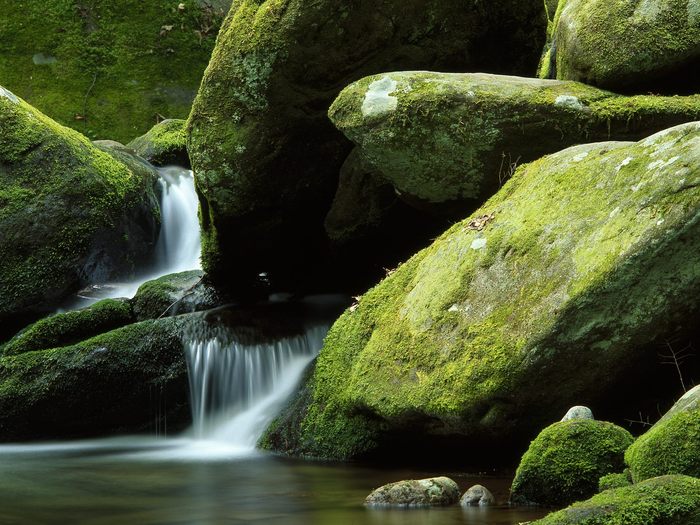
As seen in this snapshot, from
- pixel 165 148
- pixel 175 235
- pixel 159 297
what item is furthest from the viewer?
pixel 165 148

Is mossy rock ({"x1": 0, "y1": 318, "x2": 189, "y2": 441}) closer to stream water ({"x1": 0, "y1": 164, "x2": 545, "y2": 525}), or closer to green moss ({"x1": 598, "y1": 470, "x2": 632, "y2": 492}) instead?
stream water ({"x1": 0, "y1": 164, "x2": 545, "y2": 525})

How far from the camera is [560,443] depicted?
462cm

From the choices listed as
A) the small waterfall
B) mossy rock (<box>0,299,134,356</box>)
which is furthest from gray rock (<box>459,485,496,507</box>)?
mossy rock (<box>0,299,134,356</box>)

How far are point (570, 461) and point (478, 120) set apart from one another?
10.3ft

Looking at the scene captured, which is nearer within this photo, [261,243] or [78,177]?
[261,243]

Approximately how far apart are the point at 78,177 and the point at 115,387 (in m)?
3.13

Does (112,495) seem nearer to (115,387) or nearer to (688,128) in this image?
(115,387)

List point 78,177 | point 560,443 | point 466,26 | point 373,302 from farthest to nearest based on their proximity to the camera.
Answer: point 78,177
point 466,26
point 373,302
point 560,443

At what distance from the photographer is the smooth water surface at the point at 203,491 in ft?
15.5

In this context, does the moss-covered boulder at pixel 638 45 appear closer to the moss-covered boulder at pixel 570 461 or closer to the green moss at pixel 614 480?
the moss-covered boulder at pixel 570 461

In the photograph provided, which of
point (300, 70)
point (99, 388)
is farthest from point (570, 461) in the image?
point (99, 388)

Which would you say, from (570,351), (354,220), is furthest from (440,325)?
(354,220)

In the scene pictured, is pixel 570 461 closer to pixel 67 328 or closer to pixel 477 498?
pixel 477 498

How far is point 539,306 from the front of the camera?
525 centimetres
